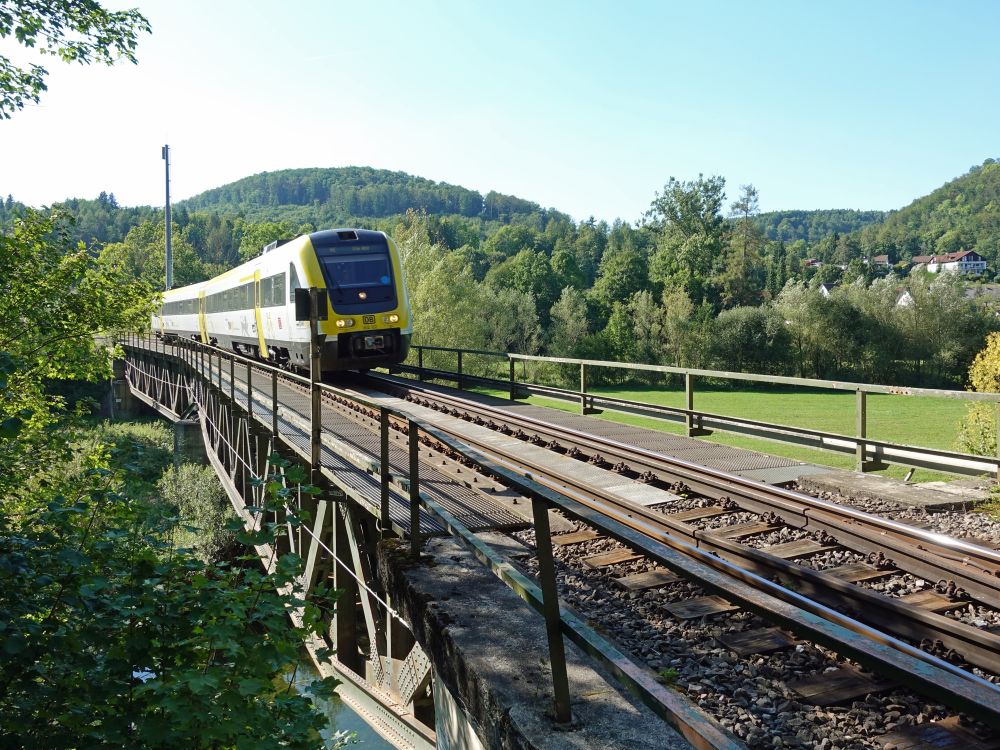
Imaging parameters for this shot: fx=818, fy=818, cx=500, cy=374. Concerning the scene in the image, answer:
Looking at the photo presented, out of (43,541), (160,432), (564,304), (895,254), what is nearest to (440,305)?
(160,432)

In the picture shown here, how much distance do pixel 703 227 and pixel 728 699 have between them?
276 feet

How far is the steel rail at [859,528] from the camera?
4926 millimetres

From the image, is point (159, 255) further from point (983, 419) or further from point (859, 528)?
point (859, 528)

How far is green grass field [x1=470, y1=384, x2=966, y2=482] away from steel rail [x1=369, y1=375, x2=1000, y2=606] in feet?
41.2

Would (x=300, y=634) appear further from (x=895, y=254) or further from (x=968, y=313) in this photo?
(x=895, y=254)

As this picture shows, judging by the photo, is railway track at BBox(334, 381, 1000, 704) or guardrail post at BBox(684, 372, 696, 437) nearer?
railway track at BBox(334, 381, 1000, 704)

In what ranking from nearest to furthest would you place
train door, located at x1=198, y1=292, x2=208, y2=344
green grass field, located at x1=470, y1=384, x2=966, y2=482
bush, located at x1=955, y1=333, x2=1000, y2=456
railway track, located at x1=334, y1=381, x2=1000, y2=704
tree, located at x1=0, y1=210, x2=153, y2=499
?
1. railway track, located at x1=334, y1=381, x2=1000, y2=704
2. tree, located at x1=0, y1=210, x2=153, y2=499
3. bush, located at x1=955, y1=333, x2=1000, y2=456
4. green grass field, located at x1=470, y1=384, x2=966, y2=482
5. train door, located at x1=198, y1=292, x2=208, y2=344

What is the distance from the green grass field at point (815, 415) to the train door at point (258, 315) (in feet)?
34.0

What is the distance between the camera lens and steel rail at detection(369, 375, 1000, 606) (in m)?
4.93

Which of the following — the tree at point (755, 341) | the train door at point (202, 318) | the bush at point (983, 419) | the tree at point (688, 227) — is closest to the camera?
the bush at point (983, 419)

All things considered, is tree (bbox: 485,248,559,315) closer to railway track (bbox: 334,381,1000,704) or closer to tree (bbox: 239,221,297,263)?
tree (bbox: 239,221,297,263)

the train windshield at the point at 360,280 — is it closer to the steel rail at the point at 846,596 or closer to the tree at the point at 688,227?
the steel rail at the point at 846,596

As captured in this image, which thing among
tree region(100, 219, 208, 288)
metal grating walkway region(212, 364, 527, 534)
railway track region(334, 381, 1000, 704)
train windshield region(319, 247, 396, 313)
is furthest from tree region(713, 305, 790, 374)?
tree region(100, 219, 208, 288)

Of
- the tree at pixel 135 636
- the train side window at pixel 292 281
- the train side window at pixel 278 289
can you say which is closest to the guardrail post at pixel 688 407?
the tree at pixel 135 636
